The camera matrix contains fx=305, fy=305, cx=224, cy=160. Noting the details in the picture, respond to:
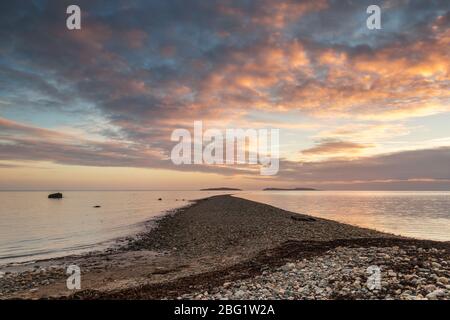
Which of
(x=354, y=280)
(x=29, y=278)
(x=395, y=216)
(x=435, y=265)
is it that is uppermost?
(x=435, y=265)

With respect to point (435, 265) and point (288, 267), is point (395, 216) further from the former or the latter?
point (288, 267)

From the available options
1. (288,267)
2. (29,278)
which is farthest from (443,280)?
(29,278)

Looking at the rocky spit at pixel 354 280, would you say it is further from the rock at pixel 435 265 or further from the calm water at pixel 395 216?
the calm water at pixel 395 216

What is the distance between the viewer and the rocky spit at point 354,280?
910cm

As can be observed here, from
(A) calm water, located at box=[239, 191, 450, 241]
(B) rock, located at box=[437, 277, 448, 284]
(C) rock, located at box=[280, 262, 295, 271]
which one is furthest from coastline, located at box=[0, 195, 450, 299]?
(A) calm water, located at box=[239, 191, 450, 241]

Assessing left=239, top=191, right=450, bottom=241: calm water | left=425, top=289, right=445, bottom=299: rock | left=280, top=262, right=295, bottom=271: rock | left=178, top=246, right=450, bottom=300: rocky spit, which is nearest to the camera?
left=425, top=289, right=445, bottom=299: rock

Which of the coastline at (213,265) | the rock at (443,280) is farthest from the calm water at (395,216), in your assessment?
the rock at (443,280)

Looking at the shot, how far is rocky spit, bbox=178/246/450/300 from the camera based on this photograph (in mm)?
9105

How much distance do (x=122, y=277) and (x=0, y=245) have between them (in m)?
19.8

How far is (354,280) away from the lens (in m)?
10.2

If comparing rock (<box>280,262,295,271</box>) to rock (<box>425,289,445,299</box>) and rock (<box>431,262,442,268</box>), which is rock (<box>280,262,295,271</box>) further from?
rock (<box>425,289,445,299</box>)

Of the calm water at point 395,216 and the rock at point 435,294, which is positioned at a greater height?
the rock at point 435,294
